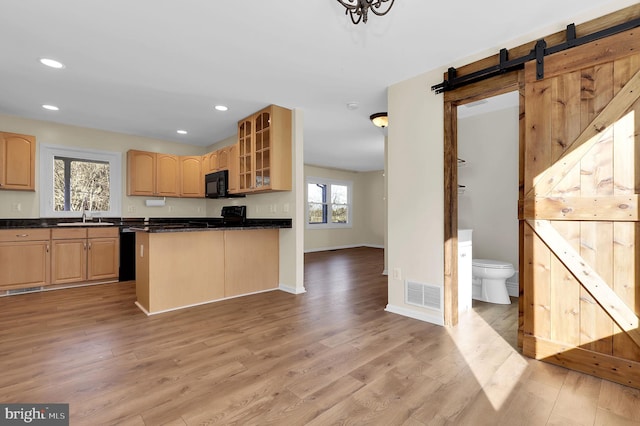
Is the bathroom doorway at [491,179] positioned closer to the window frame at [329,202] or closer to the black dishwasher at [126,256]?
the window frame at [329,202]

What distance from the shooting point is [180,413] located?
162cm

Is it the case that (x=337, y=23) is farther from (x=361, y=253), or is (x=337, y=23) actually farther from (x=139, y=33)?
(x=361, y=253)

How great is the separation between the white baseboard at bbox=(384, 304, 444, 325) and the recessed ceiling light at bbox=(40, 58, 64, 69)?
3.97 meters

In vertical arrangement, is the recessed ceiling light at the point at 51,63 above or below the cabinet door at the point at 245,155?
above

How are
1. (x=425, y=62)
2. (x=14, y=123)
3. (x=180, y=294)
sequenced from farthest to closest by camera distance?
(x=14, y=123) → (x=180, y=294) → (x=425, y=62)

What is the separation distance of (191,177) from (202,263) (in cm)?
276

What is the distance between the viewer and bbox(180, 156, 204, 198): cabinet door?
577 centimetres

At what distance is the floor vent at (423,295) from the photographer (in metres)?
2.91

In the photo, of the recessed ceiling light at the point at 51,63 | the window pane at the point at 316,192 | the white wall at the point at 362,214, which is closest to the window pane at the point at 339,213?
the white wall at the point at 362,214

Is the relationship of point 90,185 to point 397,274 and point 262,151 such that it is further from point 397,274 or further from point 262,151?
point 397,274

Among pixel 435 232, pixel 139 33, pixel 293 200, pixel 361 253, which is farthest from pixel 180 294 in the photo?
pixel 361 253

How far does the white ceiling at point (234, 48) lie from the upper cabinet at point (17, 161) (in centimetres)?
38

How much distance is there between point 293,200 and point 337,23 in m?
2.28

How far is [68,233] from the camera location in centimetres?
442
